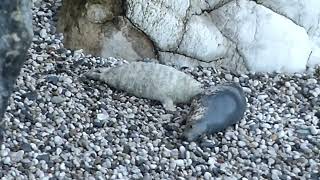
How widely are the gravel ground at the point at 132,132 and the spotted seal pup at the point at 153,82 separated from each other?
0.14ft

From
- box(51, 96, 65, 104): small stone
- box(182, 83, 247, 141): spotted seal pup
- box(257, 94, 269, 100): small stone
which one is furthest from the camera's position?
box(257, 94, 269, 100): small stone

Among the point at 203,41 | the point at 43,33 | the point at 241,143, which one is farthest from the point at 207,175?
the point at 43,33

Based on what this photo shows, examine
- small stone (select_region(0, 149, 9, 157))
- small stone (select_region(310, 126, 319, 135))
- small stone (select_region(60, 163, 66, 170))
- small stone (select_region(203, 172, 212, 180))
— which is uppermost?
small stone (select_region(310, 126, 319, 135))

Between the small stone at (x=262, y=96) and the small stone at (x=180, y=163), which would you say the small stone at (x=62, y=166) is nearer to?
the small stone at (x=180, y=163)

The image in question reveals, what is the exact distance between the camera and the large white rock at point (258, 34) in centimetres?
392

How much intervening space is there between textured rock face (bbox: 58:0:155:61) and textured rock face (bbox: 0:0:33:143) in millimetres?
1551

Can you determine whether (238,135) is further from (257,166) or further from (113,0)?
(113,0)

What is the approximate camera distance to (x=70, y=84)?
11.6ft

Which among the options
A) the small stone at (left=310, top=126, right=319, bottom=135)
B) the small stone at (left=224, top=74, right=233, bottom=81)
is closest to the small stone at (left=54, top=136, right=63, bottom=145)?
the small stone at (left=224, top=74, right=233, bottom=81)

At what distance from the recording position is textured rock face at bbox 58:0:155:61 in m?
3.82

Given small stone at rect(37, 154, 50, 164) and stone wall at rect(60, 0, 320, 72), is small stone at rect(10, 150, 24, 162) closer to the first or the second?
small stone at rect(37, 154, 50, 164)

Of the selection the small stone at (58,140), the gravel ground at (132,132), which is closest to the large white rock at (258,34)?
the gravel ground at (132,132)

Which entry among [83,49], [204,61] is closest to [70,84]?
[83,49]

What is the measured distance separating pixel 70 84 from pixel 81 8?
1.63ft
